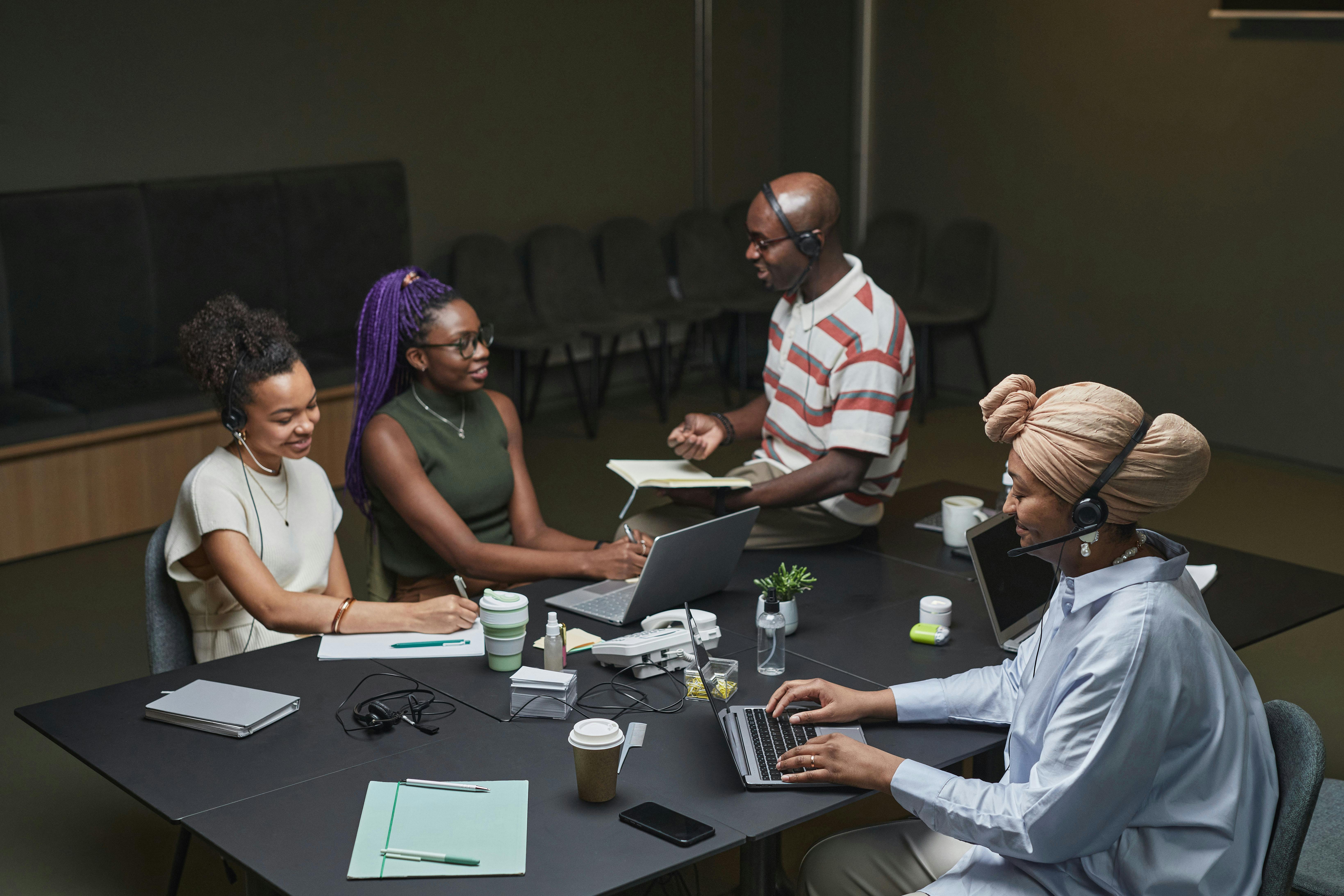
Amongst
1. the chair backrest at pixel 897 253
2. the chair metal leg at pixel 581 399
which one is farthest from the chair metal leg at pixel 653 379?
the chair backrest at pixel 897 253

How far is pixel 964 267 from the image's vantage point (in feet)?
24.6

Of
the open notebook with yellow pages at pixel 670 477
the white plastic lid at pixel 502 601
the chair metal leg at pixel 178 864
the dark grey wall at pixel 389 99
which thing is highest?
the dark grey wall at pixel 389 99

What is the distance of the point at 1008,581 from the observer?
261cm

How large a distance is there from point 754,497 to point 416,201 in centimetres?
413

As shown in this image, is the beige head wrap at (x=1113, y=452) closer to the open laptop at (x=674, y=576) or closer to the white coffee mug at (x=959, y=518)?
the open laptop at (x=674, y=576)

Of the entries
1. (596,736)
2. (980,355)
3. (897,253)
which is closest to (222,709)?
(596,736)

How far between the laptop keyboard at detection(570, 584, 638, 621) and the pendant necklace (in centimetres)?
65

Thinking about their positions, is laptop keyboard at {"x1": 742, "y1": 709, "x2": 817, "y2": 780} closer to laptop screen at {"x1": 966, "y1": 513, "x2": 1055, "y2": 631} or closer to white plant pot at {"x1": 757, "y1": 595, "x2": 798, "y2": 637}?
white plant pot at {"x1": 757, "y1": 595, "x2": 798, "y2": 637}

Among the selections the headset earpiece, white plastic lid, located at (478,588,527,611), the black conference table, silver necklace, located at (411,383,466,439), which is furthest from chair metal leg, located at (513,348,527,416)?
the headset earpiece

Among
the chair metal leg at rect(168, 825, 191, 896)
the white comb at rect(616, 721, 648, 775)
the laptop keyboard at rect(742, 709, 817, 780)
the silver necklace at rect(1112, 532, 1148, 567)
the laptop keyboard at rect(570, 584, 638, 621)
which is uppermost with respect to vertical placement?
the silver necklace at rect(1112, 532, 1148, 567)

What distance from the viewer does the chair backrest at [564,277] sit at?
707 centimetres

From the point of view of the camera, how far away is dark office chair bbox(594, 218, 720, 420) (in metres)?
7.36

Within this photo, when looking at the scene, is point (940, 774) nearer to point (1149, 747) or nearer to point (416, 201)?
point (1149, 747)

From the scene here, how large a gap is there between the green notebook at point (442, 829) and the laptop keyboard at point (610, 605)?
2.23 ft
